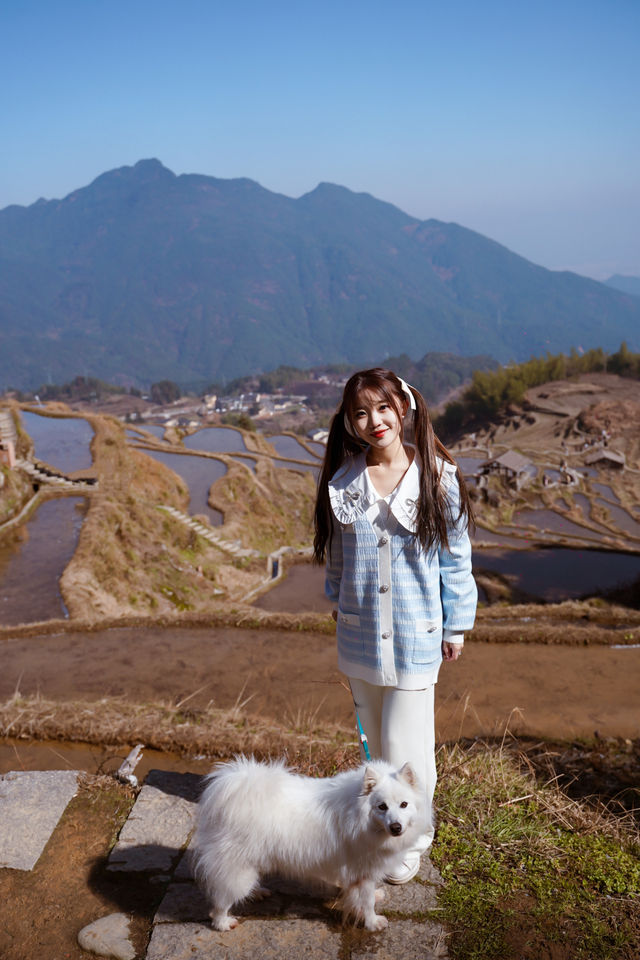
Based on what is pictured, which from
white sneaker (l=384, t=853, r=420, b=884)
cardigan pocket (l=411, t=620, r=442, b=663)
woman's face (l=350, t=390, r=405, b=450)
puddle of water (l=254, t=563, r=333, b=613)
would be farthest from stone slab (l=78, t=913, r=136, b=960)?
puddle of water (l=254, t=563, r=333, b=613)

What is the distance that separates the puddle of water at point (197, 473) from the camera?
91.6ft

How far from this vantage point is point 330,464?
10.6 ft

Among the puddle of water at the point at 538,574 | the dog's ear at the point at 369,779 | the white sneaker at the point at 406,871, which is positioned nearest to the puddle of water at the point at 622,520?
the puddle of water at the point at 538,574

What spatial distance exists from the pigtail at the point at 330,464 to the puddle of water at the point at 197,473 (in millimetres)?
23755

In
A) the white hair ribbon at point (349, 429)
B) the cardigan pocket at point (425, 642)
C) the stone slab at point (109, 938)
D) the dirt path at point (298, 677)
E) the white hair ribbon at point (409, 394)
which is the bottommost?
the dirt path at point (298, 677)

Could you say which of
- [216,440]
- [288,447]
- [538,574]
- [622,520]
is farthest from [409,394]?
[288,447]

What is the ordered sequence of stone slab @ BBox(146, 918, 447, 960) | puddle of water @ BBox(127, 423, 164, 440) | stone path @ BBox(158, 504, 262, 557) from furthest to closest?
puddle of water @ BBox(127, 423, 164, 440) → stone path @ BBox(158, 504, 262, 557) → stone slab @ BBox(146, 918, 447, 960)

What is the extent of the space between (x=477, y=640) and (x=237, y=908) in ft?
22.5

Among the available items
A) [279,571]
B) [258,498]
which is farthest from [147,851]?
[258,498]

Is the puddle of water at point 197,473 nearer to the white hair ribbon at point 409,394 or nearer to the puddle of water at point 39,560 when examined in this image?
the puddle of water at point 39,560

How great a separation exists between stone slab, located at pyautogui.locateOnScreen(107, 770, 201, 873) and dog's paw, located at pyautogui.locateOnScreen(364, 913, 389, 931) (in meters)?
1.18

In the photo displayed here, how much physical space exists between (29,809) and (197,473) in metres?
29.1

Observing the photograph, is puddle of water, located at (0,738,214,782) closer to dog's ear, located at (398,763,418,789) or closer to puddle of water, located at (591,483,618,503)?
dog's ear, located at (398,763,418,789)

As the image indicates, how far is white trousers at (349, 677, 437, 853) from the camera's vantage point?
3.01 m
